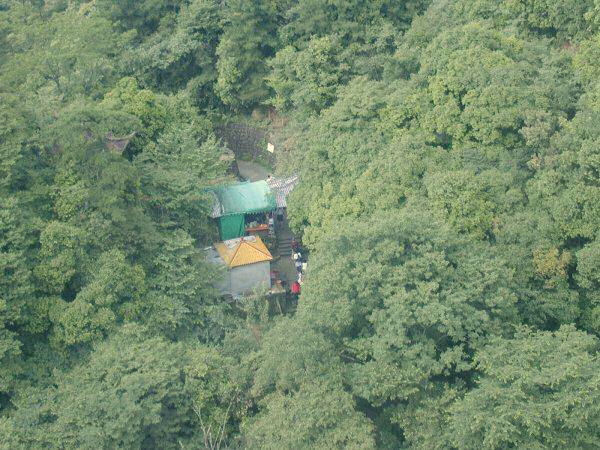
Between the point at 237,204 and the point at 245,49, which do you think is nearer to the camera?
the point at 237,204

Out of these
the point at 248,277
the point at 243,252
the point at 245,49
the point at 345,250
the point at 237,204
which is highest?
the point at 245,49

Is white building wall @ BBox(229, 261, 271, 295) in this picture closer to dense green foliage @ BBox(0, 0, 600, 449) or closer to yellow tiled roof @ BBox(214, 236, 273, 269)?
yellow tiled roof @ BBox(214, 236, 273, 269)

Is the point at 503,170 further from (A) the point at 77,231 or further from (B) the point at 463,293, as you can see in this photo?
(A) the point at 77,231

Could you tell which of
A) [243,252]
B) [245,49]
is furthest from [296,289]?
[245,49]

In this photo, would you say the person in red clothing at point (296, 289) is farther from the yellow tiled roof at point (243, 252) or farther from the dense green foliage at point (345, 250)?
the dense green foliage at point (345, 250)

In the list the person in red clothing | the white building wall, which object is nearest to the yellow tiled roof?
the white building wall

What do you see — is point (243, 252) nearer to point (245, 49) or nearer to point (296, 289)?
point (296, 289)

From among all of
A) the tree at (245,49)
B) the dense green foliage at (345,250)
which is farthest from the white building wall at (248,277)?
the tree at (245,49)
